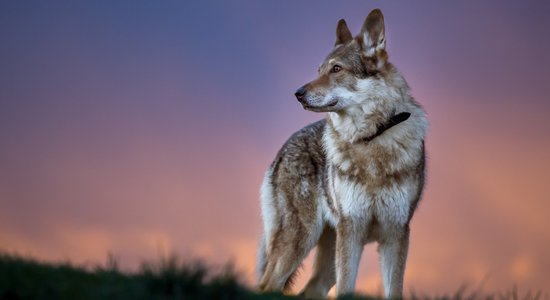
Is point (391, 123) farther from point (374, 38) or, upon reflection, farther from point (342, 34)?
point (342, 34)

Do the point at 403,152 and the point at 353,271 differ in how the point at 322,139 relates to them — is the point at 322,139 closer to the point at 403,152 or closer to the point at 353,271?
the point at 403,152

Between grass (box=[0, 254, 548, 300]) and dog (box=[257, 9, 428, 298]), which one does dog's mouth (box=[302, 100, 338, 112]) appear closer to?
dog (box=[257, 9, 428, 298])

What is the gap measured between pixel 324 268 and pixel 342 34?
339 cm

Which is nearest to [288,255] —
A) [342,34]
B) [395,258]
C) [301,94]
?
[395,258]

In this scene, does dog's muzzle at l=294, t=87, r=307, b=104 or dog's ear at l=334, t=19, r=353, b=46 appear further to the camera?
dog's ear at l=334, t=19, r=353, b=46

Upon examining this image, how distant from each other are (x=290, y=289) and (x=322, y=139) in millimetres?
2215

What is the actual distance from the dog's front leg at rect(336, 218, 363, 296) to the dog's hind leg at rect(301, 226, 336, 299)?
1.37 meters

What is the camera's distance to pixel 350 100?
8281 millimetres

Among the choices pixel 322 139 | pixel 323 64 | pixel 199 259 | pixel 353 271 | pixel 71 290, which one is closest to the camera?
pixel 71 290

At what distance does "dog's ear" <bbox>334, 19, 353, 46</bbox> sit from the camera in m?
8.98

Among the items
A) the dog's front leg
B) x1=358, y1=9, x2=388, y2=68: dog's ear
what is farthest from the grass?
x1=358, y1=9, x2=388, y2=68: dog's ear

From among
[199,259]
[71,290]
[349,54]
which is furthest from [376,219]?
[71,290]

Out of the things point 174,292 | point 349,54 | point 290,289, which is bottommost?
point 290,289

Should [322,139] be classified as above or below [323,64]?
below
